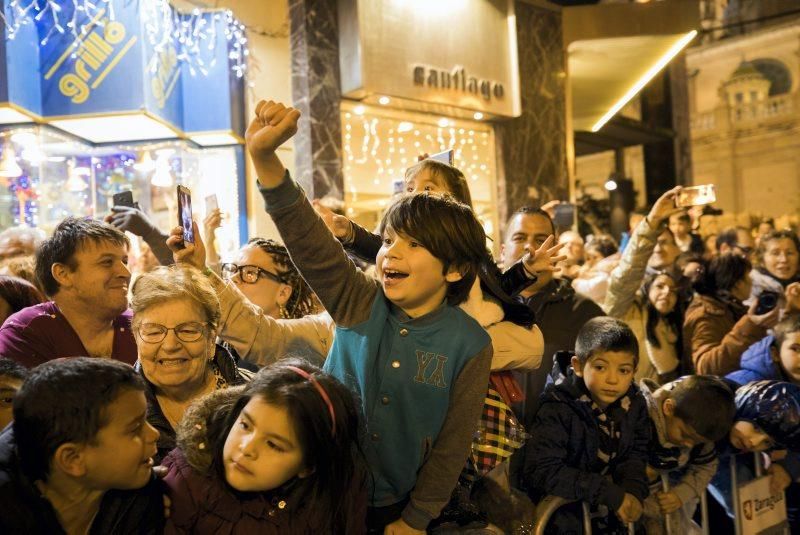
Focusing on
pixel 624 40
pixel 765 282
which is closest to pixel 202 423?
pixel 765 282

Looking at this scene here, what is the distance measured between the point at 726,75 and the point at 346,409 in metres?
50.7

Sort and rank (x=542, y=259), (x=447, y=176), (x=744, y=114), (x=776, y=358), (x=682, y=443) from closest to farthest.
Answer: (x=542, y=259) → (x=447, y=176) → (x=682, y=443) → (x=776, y=358) → (x=744, y=114)

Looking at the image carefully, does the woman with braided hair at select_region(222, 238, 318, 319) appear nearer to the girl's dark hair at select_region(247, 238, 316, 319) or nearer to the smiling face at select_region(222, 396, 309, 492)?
the girl's dark hair at select_region(247, 238, 316, 319)

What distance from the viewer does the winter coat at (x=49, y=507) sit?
5.51ft

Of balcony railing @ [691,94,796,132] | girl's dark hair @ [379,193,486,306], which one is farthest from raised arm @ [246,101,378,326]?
balcony railing @ [691,94,796,132]

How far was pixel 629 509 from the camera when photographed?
301 cm

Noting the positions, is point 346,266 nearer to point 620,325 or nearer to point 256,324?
point 256,324

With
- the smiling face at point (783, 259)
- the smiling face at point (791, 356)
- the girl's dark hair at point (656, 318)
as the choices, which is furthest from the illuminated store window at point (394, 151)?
the smiling face at point (791, 356)

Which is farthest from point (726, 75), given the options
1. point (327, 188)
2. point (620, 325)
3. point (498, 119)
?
point (620, 325)

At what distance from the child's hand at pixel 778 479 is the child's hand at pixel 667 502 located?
85 cm

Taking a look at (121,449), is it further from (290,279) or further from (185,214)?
(290,279)

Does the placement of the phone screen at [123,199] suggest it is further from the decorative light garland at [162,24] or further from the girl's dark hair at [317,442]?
the decorative light garland at [162,24]

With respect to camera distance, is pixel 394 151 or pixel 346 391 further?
pixel 394 151

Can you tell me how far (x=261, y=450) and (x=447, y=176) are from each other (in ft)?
4.71
